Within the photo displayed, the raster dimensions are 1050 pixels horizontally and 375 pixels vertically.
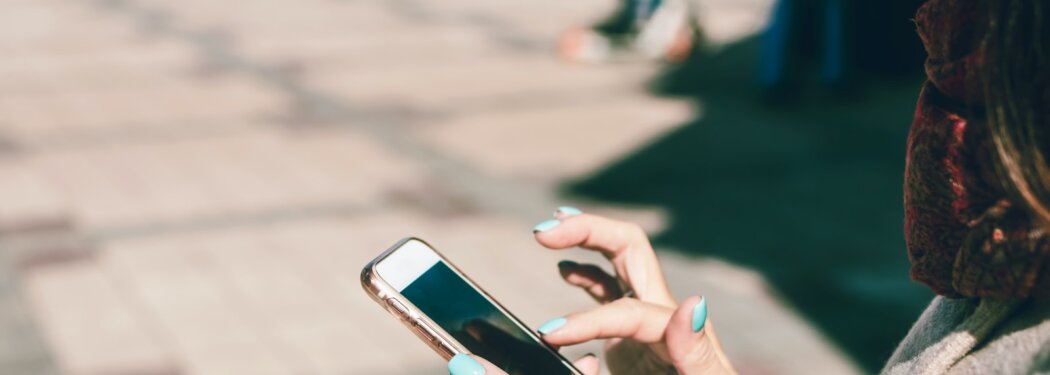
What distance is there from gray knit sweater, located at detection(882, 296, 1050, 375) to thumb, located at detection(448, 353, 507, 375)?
413mm

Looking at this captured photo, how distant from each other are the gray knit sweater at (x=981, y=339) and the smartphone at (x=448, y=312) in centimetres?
40

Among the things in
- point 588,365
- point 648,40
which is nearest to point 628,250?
point 588,365

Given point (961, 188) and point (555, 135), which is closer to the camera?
point (961, 188)

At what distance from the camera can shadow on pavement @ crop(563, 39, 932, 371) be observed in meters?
4.54

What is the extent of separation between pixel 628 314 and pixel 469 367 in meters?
0.23

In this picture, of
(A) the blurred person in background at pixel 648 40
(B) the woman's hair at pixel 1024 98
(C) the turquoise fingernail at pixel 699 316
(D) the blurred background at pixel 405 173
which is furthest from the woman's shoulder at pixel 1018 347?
(A) the blurred person in background at pixel 648 40

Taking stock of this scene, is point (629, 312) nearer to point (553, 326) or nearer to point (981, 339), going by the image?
point (553, 326)

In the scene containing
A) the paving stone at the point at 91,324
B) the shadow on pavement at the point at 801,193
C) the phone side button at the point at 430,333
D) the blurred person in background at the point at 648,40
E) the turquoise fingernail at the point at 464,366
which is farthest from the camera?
the blurred person in background at the point at 648,40

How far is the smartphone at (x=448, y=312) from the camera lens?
1.31 metres

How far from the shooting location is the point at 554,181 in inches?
228

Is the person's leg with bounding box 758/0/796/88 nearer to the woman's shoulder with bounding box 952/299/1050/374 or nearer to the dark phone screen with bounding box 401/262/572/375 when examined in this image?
the dark phone screen with bounding box 401/262/572/375

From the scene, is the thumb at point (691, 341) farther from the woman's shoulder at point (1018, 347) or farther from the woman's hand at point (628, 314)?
the woman's shoulder at point (1018, 347)

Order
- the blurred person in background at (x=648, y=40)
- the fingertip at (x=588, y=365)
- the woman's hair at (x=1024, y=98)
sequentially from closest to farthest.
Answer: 1. the woman's hair at (x=1024, y=98)
2. the fingertip at (x=588, y=365)
3. the blurred person in background at (x=648, y=40)

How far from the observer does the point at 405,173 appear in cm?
588
